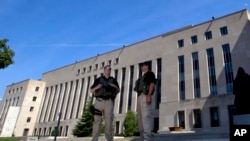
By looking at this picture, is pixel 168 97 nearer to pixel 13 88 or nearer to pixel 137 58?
pixel 137 58

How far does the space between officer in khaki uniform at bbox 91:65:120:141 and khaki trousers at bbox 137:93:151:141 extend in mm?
684

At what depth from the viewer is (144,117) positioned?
18.8ft

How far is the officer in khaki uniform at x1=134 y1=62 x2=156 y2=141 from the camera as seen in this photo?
568 centimetres

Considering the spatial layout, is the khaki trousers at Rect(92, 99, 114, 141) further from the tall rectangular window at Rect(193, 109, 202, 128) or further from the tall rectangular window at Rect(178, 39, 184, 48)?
the tall rectangular window at Rect(178, 39, 184, 48)

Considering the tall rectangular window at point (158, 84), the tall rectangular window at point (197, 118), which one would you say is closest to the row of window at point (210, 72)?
the tall rectangular window at point (197, 118)

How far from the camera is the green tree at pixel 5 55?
19.7m

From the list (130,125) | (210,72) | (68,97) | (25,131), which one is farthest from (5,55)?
(25,131)

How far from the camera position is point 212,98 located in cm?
2983

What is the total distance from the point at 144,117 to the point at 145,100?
0.40 meters

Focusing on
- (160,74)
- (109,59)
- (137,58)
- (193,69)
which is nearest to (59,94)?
(109,59)

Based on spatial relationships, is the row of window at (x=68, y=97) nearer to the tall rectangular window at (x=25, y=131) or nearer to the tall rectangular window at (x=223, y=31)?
the tall rectangular window at (x=25, y=131)

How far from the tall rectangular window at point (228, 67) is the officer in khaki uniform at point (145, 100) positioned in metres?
26.2

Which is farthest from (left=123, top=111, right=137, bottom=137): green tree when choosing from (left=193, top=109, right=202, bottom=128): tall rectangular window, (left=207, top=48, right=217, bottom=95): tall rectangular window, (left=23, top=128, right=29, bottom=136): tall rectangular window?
(left=23, top=128, right=29, bottom=136): tall rectangular window

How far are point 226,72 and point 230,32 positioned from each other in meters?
5.47
